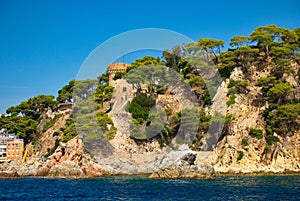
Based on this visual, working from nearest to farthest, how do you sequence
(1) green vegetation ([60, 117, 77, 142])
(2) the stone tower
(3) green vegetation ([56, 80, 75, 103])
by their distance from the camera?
(1) green vegetation ([60, 117, 77, 142]), (2) the stone tower, (3) green vegetation ([56, 80, 75, 103])

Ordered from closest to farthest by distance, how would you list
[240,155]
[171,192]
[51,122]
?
[171,192]
[240,155]
[51,122]

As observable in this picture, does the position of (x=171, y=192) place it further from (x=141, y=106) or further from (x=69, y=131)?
(x=69, y=131)

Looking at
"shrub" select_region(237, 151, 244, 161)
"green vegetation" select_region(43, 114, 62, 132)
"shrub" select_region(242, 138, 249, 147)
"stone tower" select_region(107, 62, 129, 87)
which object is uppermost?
"stone tower" select_region(107, 62, 129, 87)

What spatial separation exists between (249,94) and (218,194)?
2743 centimetres

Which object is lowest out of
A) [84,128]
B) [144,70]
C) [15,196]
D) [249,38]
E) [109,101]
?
[15,196]

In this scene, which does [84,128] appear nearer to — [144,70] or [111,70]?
[144,70]

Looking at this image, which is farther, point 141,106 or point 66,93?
point 66,93

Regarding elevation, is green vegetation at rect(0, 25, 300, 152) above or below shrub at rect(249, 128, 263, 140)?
above

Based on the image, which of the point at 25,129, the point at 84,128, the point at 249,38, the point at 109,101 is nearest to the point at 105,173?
the point at 84,128

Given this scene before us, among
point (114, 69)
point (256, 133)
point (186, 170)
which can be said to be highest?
point (114, 69)

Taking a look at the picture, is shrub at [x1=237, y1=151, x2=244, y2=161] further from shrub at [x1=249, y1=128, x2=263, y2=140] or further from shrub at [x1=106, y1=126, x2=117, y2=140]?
shrub at [x1=106, y1=126, x2=117, y2=140]


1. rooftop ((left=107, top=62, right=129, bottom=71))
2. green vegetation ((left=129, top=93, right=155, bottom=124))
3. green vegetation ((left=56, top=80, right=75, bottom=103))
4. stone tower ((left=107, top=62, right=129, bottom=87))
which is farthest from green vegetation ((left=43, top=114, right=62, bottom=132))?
green vegetation ((left=129, top=93, right=155, bottom=124))

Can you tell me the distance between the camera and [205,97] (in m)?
54.9

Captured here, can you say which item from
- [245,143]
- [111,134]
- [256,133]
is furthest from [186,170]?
[111,134]
